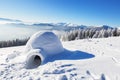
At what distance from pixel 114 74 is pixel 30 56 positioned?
7117mm

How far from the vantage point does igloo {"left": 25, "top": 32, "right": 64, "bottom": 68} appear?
52.6ft

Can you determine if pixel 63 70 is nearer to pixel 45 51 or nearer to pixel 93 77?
pixel 93 77

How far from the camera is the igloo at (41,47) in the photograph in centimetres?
1605

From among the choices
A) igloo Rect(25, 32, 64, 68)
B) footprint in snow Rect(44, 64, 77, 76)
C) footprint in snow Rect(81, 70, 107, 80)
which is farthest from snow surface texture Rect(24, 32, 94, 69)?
footprint in snow Rect(81, 70, 107, 80)

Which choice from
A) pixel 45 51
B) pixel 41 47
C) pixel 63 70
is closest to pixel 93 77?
pixel 63 70

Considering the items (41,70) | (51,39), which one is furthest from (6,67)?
(51,39)

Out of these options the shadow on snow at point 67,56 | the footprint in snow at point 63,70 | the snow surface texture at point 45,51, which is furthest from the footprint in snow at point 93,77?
the snow surface texture at point 45,51

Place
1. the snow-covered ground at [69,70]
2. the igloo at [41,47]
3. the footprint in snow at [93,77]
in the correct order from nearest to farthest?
Answer: the footprint in snow at [93,77], the snow-covered ground at [69,70], the igloo at [41,47]

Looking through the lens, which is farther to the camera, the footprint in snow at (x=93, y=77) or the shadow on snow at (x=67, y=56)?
the shadow on snow at (x=67, y=56)

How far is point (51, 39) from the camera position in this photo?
1723 cm

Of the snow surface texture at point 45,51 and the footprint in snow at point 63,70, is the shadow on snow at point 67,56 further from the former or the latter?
the footprint in snow at point 63,70

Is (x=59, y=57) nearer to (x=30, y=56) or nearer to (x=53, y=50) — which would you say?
(x=53, y=50)

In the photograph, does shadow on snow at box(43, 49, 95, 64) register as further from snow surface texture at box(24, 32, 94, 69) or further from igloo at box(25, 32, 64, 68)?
igloo at box(25, 32, 64, 68)

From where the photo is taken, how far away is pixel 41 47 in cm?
1681
